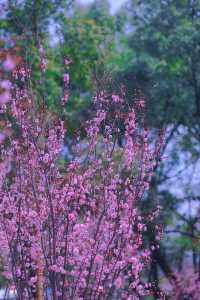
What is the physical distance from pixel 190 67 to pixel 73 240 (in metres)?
8.84

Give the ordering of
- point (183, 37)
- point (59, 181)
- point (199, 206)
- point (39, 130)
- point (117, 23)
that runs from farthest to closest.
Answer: point (117, 23) → point (199, 206) → point (183, 37) → point (59, 181) → point (39, 130)

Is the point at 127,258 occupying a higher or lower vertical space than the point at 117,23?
lower

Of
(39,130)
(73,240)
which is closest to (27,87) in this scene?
(39,130)

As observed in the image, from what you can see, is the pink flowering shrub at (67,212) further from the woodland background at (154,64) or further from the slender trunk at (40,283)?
the woodland background at (154,64)

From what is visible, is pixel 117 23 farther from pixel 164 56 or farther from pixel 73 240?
pixel 73 240

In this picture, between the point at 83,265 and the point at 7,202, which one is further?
the point at 7,202

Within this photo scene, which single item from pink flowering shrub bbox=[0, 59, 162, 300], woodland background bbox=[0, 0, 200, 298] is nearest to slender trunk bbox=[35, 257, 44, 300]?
pink flowering shrub bbox=[0, 59, 162, 300]

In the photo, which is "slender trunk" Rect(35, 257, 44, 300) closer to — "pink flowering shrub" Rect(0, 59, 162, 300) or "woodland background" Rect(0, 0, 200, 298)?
"pink flowering shrub" Rect(0, 59, 162, 300)

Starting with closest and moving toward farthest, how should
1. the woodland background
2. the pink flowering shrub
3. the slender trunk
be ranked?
the pink flowering shrub → the slender trunk → the woodland background

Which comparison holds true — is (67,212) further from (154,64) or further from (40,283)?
(154,64)

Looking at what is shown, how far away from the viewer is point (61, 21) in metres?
14.8

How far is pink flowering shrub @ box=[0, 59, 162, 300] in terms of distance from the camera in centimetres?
552

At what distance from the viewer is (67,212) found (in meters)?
5.65

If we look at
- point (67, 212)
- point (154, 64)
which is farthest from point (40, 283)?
point (154, 64)
